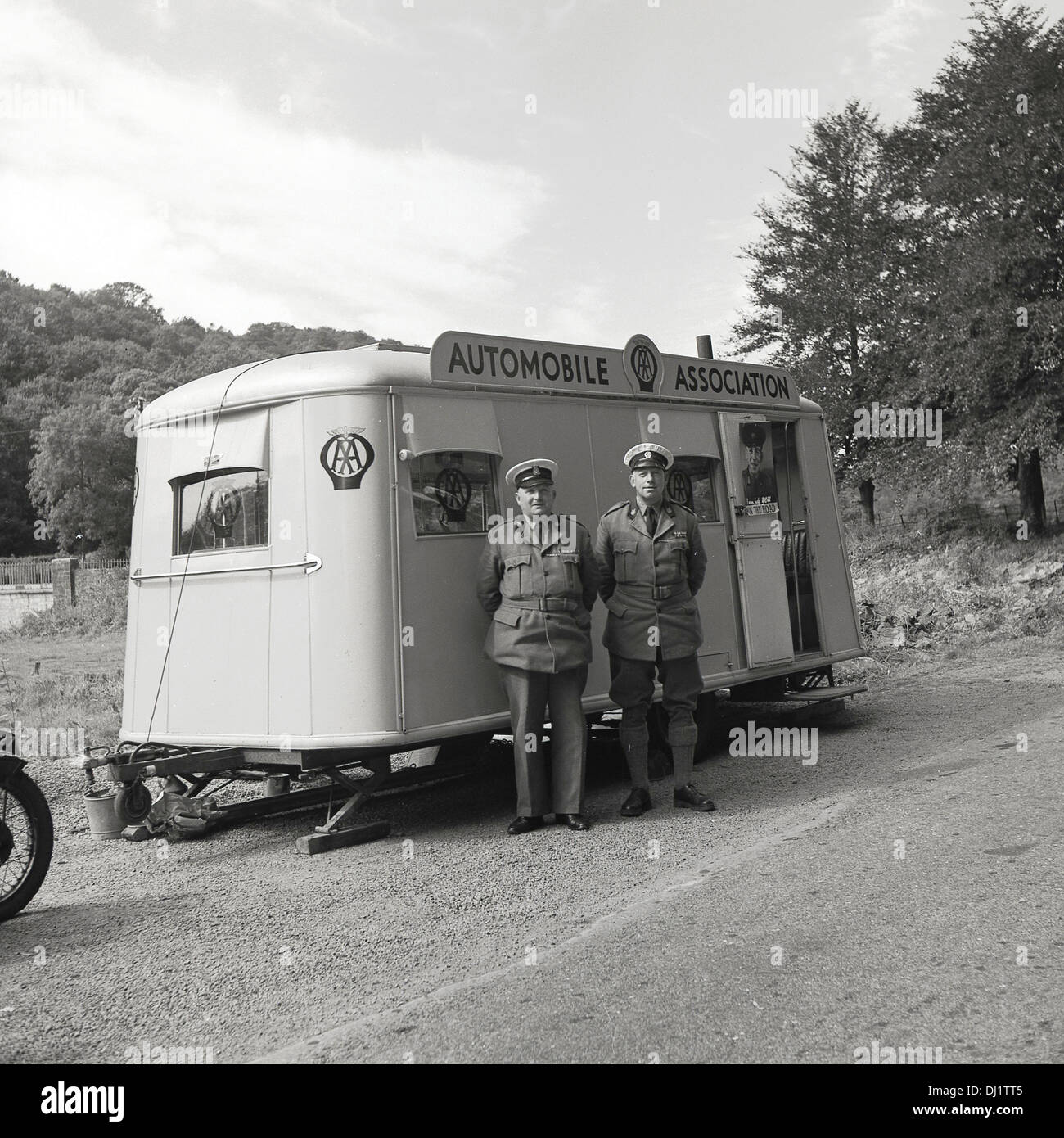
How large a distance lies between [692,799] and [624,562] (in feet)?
4.96

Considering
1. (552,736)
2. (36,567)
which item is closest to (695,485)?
(552,736)

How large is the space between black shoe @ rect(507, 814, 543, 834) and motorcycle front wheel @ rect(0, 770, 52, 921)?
2546 mm

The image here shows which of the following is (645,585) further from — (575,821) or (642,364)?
(642,364)

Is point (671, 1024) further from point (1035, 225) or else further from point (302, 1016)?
point (1035, 225)

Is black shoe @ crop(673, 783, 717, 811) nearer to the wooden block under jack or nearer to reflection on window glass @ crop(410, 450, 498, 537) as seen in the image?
the wooden block under jack

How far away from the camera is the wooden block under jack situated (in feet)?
21.5

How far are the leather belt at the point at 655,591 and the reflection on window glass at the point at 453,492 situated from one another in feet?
3.13

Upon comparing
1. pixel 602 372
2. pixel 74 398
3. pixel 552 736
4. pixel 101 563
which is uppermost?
pixel 74 398

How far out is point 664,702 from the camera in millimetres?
7461

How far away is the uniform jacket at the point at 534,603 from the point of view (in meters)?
6.93

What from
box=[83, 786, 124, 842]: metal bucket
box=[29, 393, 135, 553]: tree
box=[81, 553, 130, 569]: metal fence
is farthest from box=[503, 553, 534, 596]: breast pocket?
box=[29, 393, 135, 553]: tree

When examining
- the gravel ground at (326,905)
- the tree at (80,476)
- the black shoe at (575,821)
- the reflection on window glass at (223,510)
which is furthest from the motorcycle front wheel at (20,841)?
the tree at (80,476)

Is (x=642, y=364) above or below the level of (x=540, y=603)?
above

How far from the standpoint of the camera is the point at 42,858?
17.9ft
